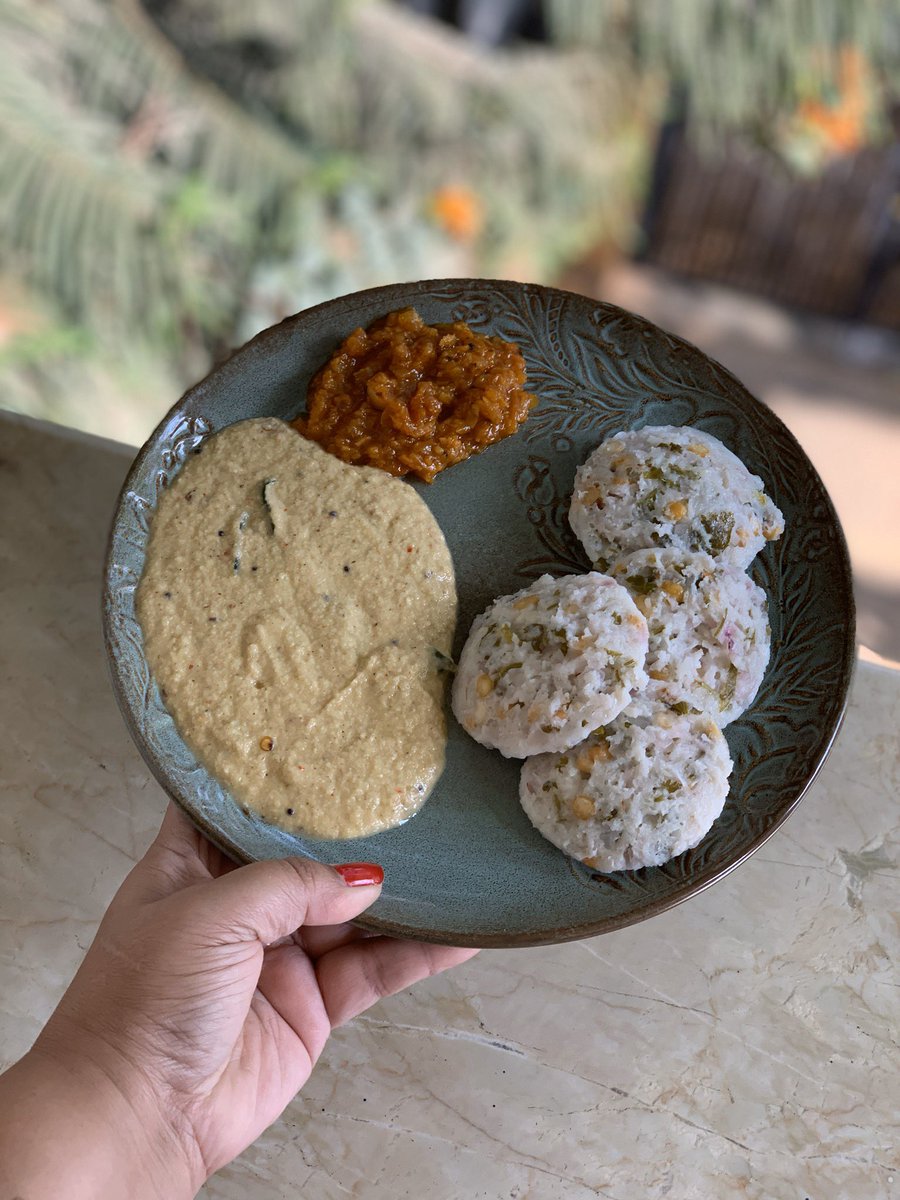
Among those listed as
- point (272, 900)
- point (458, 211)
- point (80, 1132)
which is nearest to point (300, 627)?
point (272, 900)

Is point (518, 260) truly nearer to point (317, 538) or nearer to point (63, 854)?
point (317, 538)

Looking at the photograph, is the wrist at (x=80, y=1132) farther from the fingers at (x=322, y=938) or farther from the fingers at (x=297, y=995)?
the fingers at (x=322, y=938)

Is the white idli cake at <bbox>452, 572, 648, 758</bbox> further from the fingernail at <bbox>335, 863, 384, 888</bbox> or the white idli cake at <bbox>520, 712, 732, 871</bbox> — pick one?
the fingernail at <bbox>335, 863, 384, 888</bbox>

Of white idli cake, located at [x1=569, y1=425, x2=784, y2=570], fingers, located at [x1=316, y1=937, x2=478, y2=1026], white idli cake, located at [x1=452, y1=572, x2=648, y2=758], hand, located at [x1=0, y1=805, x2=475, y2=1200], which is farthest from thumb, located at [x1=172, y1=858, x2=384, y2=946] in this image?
white idli cake, located at [x1=569, y1=425, x2=784, y2=570]

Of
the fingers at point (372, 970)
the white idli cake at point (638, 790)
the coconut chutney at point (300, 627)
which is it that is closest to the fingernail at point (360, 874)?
the coconut chutney at point (300, 627)

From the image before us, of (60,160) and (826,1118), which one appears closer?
(826,1118)

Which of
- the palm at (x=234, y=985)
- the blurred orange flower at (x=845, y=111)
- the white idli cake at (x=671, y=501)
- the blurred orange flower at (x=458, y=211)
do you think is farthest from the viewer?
the blurred orange flower at (x=458, y=211)

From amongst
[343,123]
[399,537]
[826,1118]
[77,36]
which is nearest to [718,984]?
[826,1118]
